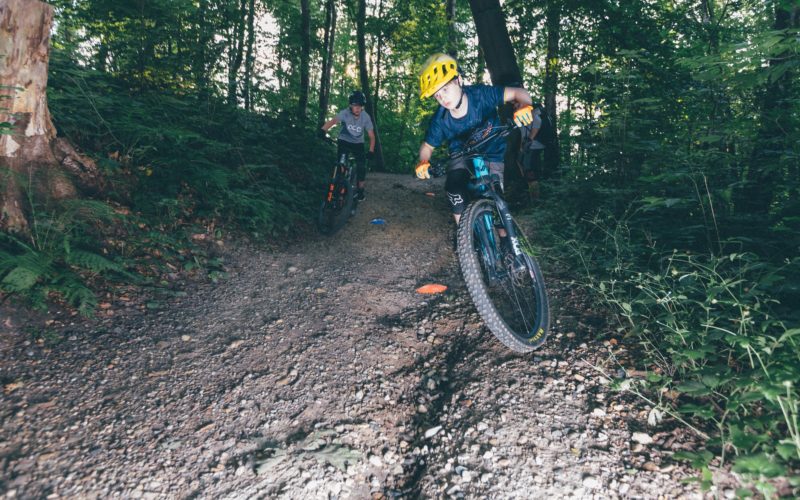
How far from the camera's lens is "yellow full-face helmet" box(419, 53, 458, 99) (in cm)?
335

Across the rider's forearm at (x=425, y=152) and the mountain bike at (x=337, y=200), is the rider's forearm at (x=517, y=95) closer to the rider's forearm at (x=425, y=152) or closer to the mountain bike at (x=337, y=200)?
the rider's forearm at (x=425, y=152)

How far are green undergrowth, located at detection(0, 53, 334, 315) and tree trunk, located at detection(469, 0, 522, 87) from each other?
4.21 m

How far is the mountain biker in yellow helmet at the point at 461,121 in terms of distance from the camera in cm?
354

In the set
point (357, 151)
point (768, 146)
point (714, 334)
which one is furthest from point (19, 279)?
point (768, 146)

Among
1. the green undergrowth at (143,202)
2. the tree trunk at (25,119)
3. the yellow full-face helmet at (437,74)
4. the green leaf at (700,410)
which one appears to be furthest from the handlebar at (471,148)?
the tree trunk at (25,119)

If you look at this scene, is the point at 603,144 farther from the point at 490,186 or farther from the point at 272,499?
the point at 272,499

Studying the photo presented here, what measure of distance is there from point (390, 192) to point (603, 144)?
546 centimetres

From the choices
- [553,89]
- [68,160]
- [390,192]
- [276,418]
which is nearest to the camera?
[276,418]

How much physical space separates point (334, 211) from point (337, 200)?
0.67 feet

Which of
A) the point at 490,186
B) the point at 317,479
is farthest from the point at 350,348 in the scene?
the point at 490,186

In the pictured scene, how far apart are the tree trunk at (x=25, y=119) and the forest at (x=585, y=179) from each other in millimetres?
Answer: 21

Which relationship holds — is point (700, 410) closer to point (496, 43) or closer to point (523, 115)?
point (523, 115)

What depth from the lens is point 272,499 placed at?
2.06m

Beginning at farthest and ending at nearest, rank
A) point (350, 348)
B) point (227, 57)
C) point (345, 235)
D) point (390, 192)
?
1. point (390, 192)
2. point (227, 57)
3. point (345, 235)
4. point (350, 348)
